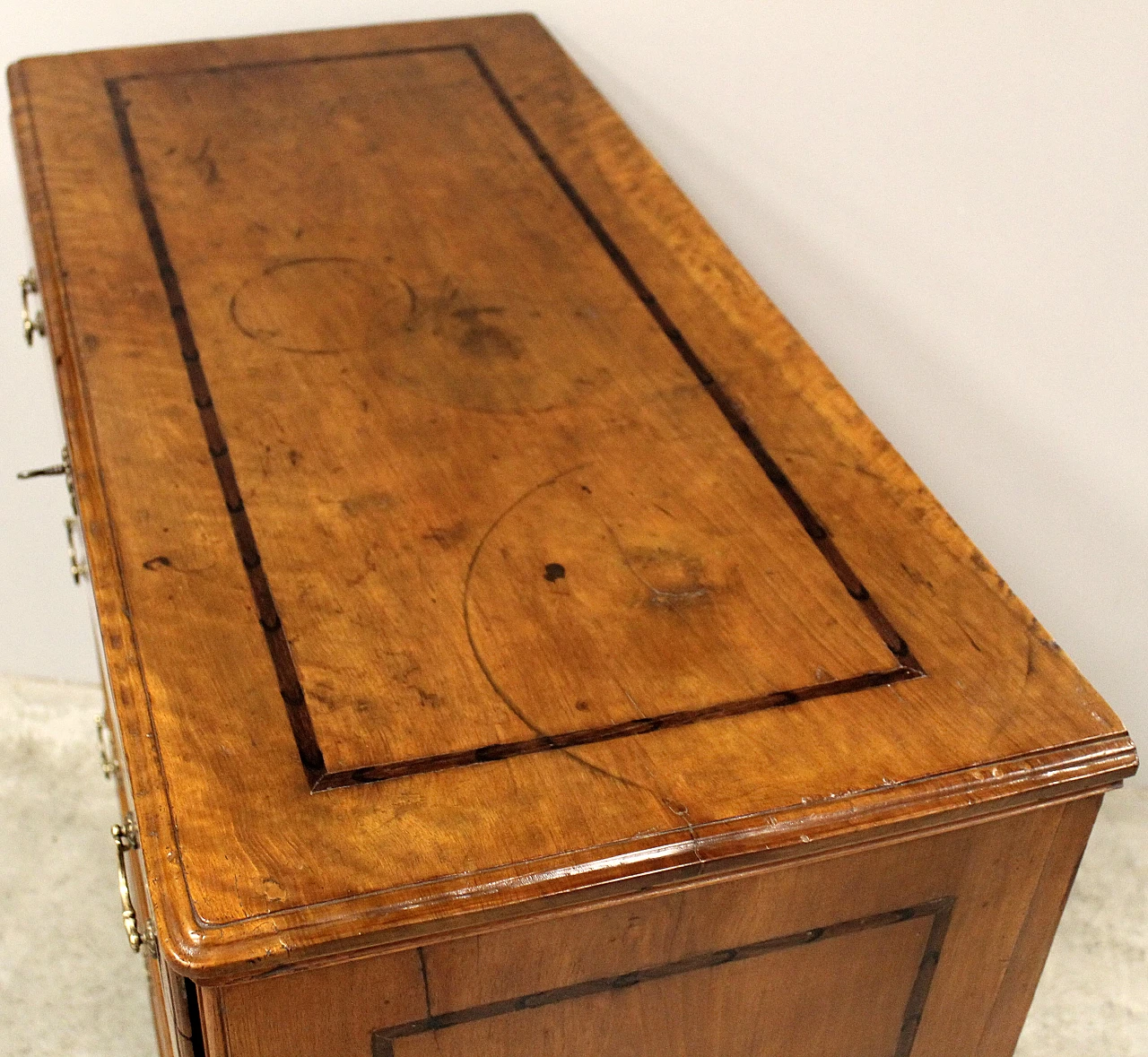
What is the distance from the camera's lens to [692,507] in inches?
42.4

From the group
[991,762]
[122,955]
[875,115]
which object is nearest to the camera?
[991,762]

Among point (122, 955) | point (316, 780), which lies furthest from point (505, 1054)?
point (122, 955)

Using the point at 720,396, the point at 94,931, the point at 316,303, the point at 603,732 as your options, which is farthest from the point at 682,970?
the point at 94,931

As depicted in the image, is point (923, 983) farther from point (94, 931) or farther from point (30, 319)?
point (94, 931)

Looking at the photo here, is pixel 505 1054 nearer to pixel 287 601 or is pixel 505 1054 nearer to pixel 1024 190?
pixel 287 601

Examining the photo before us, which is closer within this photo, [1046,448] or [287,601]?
[287,601]

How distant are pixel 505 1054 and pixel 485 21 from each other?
120 cm

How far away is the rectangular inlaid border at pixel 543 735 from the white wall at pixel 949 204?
263 mm

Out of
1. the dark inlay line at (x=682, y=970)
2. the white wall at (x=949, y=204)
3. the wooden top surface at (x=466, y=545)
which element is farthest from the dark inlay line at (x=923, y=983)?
the white wall at (x=949, y=204)

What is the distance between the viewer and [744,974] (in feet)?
3.13

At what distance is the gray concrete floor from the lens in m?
1.65

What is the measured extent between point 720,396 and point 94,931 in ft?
3.57

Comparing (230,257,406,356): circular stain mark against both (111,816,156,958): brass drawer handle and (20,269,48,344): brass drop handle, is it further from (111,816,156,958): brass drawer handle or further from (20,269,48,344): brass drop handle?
(111,816,156,958): brass drawer handle

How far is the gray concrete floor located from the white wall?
0.70 feet
